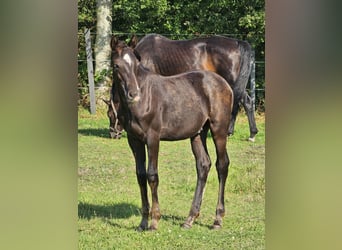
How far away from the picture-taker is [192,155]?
2922 mm

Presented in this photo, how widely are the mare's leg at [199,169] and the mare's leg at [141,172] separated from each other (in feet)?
0.73

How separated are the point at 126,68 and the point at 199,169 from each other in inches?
28.8

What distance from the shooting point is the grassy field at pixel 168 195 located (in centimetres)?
269

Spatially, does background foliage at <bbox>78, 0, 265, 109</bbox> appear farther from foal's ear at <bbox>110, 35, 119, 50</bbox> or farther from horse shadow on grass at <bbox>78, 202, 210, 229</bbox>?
horse shadow on grass at <bbox>78, 202, 210, 229</bbox>

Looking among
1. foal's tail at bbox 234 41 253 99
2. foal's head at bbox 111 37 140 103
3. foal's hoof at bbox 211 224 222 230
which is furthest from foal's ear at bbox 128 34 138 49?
foal's hoof at bbox 211 224 222 230

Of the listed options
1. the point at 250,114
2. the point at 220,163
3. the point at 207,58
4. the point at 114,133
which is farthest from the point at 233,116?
the point at 114,133

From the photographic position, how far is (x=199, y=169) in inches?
115

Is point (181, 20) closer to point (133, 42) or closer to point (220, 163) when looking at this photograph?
point (133, 42)

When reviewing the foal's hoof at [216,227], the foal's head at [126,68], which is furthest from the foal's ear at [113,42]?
the foal's hoof at [216,227]

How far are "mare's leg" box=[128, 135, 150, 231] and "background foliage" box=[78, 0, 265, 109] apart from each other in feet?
1.14

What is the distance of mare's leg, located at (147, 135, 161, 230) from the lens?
8.93 ft
